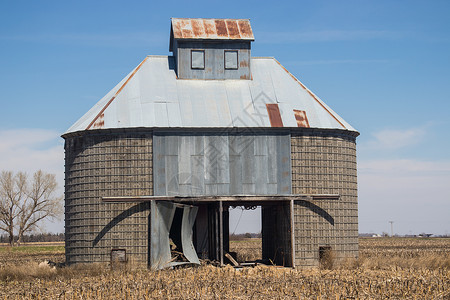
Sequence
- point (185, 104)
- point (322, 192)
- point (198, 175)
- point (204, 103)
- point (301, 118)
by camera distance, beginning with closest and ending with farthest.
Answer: point (198, 175) < point (322, 192) < point (301, 118) < point (185, 104) < point (204, 103)

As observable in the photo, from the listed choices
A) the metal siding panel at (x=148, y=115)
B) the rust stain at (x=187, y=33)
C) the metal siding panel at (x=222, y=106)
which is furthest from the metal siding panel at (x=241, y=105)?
the metal siding panel at (x=148, y=115)

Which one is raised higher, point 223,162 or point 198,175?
point 223,162

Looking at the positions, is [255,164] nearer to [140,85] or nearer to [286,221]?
[286,221]

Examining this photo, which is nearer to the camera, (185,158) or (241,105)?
(185,158)

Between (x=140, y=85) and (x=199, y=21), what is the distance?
17.7ft

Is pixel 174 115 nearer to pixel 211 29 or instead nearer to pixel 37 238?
pixel 211 29

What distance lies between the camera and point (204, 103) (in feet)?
105

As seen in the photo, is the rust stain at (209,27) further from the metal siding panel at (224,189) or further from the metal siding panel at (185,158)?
the metal siding panel at (224,189)

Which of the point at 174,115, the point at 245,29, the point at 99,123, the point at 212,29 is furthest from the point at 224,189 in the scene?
the point at 245,29

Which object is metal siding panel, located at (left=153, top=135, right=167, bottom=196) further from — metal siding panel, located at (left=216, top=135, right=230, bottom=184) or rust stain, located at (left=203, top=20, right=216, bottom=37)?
rust stain, located at (left=203, top=20, right=216, bottom=37)

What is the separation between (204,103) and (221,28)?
5.27 meters

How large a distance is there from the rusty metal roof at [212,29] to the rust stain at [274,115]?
4.67 m

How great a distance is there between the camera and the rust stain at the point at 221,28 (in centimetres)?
3453

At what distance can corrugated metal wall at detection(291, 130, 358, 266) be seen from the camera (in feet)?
100
